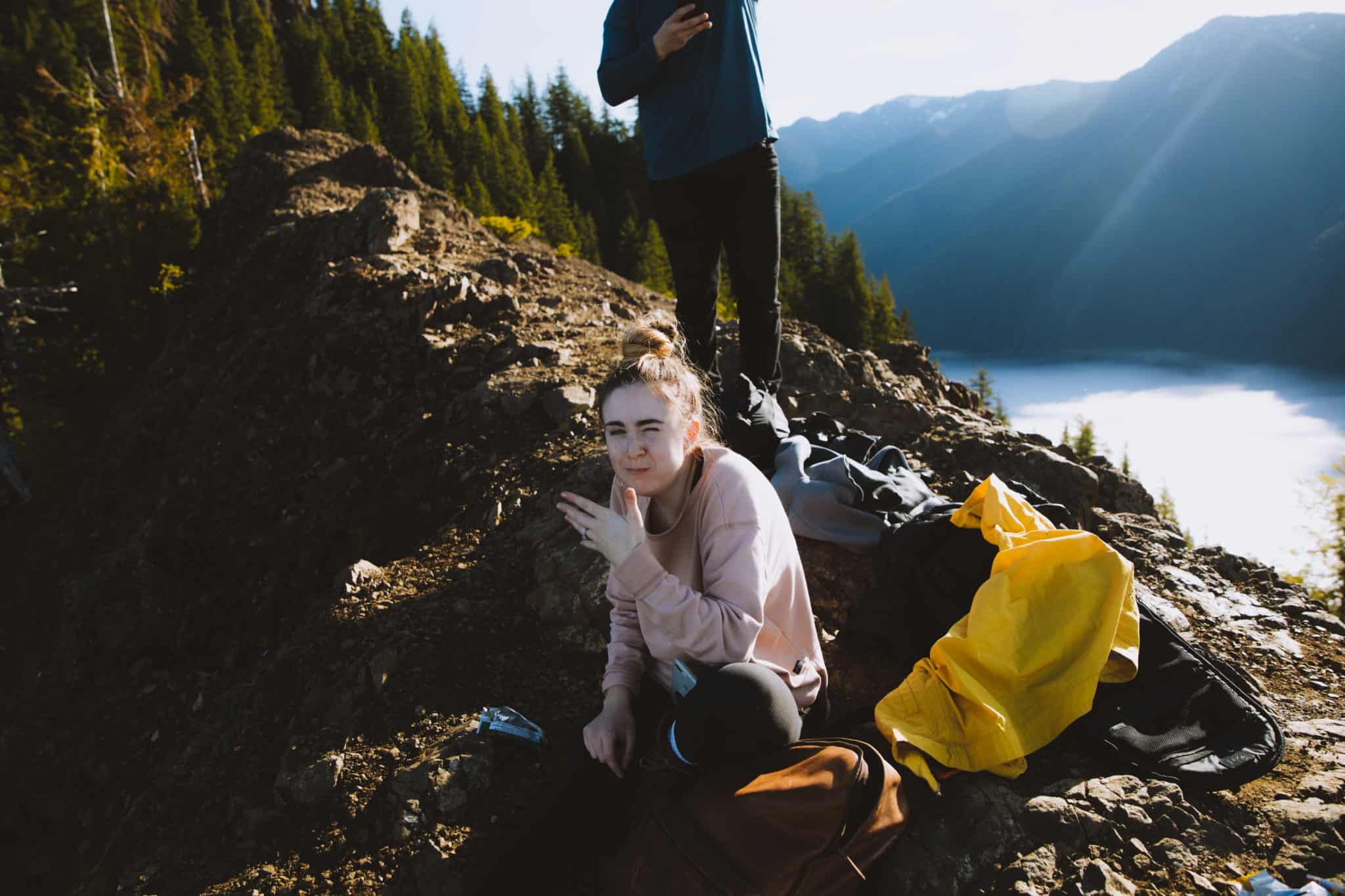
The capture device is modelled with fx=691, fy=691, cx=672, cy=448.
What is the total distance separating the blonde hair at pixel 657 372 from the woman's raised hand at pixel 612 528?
1.46 ft

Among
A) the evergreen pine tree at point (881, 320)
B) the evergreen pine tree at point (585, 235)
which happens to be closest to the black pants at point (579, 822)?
the evergreen pine tree at point (881, 320)

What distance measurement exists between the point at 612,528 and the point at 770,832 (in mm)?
993

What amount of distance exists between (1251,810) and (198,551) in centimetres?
805

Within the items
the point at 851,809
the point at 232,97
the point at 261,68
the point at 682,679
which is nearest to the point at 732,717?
the point at 682,679

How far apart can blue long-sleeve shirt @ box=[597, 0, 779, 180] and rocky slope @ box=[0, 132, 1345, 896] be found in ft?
6.96

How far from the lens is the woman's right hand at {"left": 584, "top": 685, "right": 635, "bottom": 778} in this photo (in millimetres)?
2404

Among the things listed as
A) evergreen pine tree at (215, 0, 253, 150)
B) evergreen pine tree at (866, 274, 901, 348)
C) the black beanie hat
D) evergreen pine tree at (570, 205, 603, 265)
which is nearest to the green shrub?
the black beanie hat

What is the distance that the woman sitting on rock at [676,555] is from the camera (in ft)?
Answer: 7.19

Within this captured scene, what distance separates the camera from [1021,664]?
7.89ft

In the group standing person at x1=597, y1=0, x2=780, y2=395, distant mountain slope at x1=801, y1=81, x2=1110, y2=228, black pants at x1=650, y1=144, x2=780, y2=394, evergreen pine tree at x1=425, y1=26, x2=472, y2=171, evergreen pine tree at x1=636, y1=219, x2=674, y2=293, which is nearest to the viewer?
standing person at x1=597, y1=0, x2=780, y2=395

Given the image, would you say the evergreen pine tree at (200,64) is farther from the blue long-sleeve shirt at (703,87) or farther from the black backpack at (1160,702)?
the black backpack at (1160,702)

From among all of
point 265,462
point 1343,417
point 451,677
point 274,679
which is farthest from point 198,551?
point 1343,417

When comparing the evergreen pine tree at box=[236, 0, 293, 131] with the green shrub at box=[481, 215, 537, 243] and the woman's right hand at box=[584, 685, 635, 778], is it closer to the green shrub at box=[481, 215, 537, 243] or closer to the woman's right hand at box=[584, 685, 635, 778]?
the green shrub at box=[481, 215, 537, 243]

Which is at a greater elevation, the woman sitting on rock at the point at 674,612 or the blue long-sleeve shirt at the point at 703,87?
the blue long-sleeve shirt at the point at 703,87
